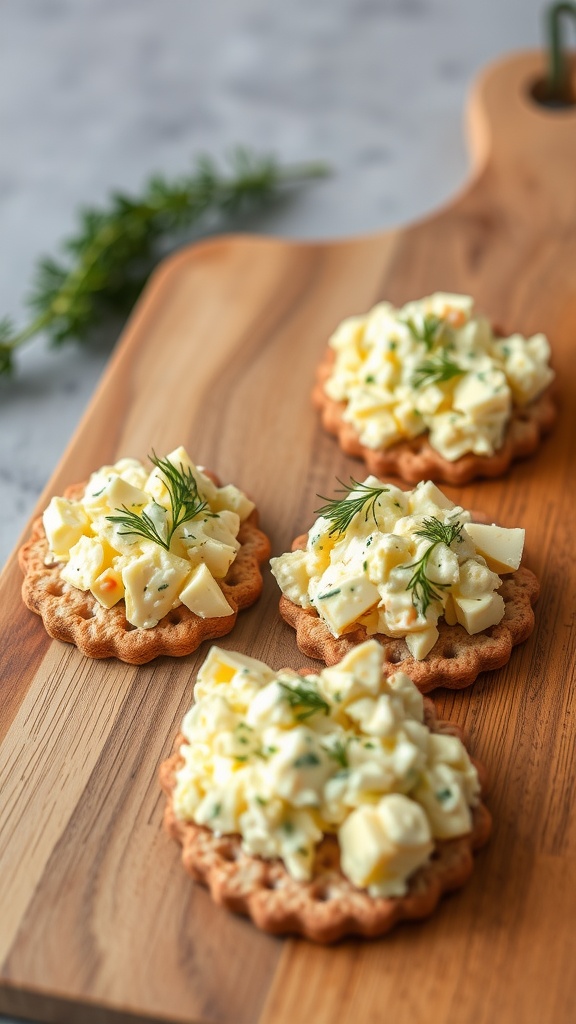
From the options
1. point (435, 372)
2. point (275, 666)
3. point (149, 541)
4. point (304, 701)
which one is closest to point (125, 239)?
point (435, 372)

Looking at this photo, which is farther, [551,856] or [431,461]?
[431,461]

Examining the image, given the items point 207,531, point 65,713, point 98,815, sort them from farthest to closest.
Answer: point 207,531, point 65,713, point 98,815

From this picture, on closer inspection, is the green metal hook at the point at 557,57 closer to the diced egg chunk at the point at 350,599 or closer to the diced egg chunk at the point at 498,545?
the diced egg chunk at the point at 498,545

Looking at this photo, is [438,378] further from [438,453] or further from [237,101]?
[237,101]

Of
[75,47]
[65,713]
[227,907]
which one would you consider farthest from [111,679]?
[75,47]

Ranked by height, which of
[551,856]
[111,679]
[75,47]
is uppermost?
[75,47]

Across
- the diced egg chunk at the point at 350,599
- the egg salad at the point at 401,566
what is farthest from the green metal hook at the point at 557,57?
the diced egg chunk at the point at 350,599

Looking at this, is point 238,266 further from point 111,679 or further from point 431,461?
point 111,679
